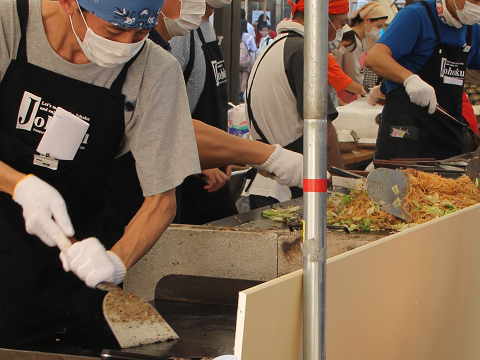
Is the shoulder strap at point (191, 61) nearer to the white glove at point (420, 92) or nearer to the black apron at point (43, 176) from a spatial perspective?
the black apron at point (43, 176)

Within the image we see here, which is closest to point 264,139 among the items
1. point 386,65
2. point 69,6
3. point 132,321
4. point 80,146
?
point 386,65

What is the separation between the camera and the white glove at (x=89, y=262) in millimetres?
1419

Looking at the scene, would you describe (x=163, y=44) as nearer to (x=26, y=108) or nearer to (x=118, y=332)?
(x=26, y=108)

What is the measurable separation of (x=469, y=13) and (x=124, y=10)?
2538 mm

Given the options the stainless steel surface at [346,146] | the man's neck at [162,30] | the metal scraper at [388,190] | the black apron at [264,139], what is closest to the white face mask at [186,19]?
the man's neck at [162,30]

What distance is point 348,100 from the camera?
23.8 feet

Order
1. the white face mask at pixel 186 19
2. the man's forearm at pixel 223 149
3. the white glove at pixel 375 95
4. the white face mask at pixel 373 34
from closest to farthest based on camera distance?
1. the man's forearm at pixel 223 149
2. the white face mask at pixel 186 19
3. the white glove at pixel 375 95
4. the white face mask at pixel 373 34

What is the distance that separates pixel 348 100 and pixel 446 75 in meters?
3.83

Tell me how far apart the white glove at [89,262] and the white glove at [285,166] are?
99cm

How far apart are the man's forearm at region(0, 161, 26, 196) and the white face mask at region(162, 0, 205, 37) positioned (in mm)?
1167

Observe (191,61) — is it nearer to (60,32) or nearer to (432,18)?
(60,32)

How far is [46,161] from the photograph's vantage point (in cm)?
155

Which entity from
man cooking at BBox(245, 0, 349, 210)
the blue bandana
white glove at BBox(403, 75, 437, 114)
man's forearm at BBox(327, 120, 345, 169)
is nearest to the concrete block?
the blue bandana

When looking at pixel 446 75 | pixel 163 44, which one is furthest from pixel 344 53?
pixel 163 44
